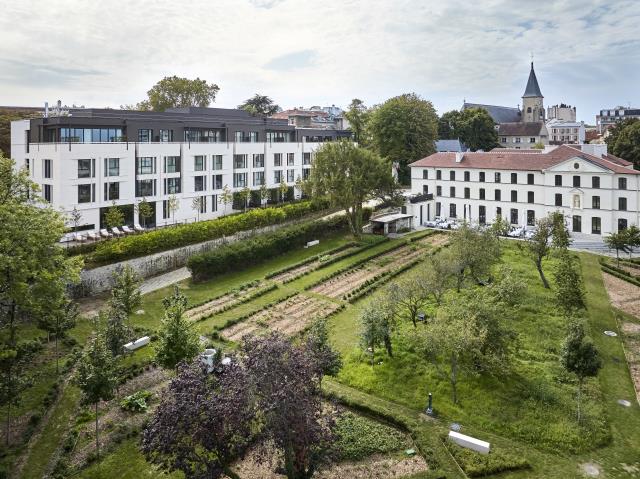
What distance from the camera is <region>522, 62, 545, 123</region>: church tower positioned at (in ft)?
387

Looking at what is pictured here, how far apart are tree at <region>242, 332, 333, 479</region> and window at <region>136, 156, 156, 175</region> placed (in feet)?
122

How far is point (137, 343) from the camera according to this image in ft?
85.5

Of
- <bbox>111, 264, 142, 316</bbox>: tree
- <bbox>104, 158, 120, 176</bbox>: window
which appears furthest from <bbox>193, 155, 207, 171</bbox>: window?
<bbox>111, 264, 142, 316</bbox>: tree

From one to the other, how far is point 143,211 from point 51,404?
1062 inches

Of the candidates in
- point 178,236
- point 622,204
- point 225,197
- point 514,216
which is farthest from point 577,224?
point 178,236

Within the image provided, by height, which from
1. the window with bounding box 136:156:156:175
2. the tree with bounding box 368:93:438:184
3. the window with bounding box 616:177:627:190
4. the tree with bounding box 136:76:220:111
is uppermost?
the tree with bounding box 136:76:220:111

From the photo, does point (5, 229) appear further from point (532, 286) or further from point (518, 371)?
point (532, 286)

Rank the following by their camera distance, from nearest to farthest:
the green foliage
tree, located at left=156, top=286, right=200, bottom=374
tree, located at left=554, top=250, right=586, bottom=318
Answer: the green foliage → tree, located at left=156, top=286, right=200, bottom=374 → tree, located at left=554, top=250, right=586, bottom=318

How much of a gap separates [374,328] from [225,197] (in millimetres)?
34710

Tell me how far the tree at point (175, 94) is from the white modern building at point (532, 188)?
4083cm

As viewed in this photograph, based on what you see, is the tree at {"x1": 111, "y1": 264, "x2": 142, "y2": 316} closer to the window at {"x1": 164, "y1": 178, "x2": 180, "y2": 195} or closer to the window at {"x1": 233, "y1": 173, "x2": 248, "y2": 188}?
the window at {"x1": 164, "y1": 178, "x2": 180, "y2": 195}

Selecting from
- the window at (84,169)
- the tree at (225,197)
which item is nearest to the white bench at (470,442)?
the window at (84,169)

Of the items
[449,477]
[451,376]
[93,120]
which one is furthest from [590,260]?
[93,120]

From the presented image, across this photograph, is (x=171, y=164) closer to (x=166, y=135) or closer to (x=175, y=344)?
(x=166, y=135)
